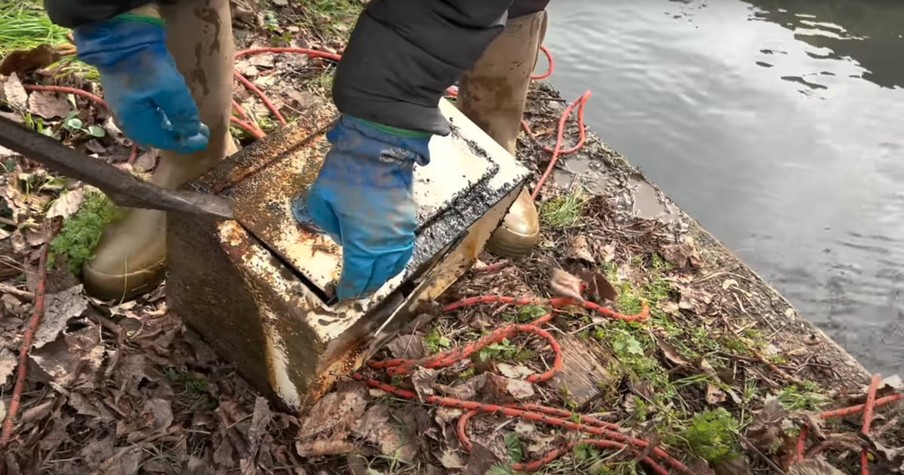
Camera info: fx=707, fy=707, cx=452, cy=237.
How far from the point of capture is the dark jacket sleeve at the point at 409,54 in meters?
1.38

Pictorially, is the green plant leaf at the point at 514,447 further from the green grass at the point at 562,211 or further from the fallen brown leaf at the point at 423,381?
the green grass at the point at 562,211

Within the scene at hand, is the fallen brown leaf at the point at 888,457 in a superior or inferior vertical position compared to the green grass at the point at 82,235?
inferior

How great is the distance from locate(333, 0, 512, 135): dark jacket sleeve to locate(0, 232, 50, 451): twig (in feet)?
3.75

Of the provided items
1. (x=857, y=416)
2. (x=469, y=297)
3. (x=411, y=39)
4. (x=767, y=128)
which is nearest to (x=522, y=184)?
(x=469, y=297)

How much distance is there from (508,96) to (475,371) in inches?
38.6

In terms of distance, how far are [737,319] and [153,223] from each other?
2.07 m

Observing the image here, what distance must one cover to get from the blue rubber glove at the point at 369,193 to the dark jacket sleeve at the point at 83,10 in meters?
0.54

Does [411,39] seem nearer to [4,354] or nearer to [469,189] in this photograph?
[469,189]

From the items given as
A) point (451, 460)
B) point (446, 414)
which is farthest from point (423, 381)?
point (451, 460)

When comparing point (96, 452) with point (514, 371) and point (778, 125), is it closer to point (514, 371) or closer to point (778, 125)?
point (514, 371)

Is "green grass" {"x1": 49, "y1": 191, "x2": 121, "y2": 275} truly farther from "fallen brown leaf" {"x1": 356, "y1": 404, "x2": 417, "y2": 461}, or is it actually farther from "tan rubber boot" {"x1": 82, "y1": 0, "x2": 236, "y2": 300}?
"fallen brown leaf" {"x1": 356, "y1": 404, "x2": 417, "y2": 461}

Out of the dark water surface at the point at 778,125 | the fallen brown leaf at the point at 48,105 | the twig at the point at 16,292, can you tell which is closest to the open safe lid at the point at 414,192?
the twig at the point at 16,292

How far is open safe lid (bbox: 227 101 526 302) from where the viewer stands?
169cm

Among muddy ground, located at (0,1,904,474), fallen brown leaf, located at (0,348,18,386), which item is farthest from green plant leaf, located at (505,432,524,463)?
fallen brown leaf, located at (0,348,18,386)
